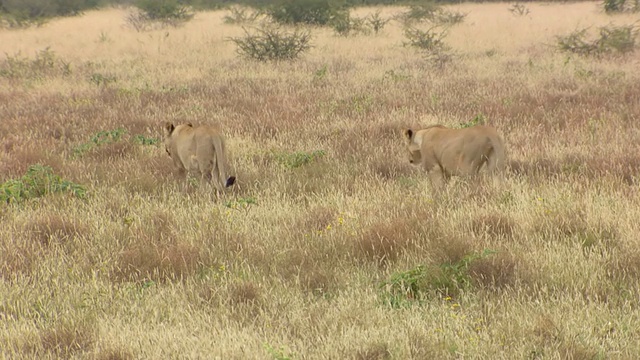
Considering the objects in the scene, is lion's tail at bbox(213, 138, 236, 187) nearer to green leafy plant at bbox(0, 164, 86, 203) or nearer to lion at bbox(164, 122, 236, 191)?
lion at bbox(164, 122, 236, 191)

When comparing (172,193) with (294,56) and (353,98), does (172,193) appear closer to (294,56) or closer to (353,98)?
(353,98)

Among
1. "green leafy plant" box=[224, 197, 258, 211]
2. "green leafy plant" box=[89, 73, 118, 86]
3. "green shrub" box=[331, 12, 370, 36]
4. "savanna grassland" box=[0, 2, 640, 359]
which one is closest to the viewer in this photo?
"savanna grassland" box=[0, 2, 640, 359]

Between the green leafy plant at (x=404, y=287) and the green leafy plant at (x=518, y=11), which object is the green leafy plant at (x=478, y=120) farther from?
the green leafy plant at (x=518, y=11)

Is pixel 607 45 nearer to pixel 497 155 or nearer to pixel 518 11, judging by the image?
pixel 497 155

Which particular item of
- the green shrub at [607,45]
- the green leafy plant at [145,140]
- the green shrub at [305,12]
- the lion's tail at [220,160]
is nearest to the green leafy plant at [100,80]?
the green leafy plant at [145,140]

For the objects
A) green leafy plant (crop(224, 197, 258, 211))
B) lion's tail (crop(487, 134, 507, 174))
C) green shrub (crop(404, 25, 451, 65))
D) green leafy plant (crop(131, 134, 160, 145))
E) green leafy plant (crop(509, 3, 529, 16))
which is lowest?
green leafy plant (crop(131, 134, 160, 145))

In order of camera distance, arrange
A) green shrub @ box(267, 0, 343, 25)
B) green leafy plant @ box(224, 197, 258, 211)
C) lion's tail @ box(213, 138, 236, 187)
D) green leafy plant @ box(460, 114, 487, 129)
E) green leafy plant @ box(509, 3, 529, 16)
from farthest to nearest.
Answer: green leafy plant @ box(509, 3, 529, 16)
green shrub @ box(267, 0, 343, 25)
green leafy plant @ box(460, 114, 487, 129)
lion's tail @ box(213, 138, 236, 187)
green leafy plant @ box(224, 197, 258, 211)

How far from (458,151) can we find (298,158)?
246 cm

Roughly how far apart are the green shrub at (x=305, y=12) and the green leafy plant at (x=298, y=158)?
1917cm

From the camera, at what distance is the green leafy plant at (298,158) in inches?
305

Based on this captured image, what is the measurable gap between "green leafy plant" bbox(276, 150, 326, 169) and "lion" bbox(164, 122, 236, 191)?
129 cm

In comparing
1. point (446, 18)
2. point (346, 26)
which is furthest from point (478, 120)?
point (446, 18)

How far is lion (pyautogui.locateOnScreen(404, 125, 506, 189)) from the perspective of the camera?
227 inches

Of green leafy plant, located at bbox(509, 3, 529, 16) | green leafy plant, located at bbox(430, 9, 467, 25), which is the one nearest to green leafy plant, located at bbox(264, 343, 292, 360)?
green leafy plant, located at bbox(430, 9, 467, 25)
